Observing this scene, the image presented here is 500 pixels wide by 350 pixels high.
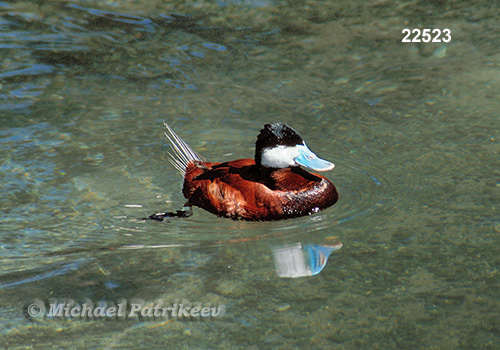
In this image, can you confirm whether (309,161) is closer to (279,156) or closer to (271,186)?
(279,156)

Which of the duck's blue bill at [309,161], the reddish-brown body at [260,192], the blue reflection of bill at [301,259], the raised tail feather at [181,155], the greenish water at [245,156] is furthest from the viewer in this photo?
the raised tail feather at [181,155]

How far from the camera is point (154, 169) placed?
6.23 m

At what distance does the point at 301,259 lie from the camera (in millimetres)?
4574

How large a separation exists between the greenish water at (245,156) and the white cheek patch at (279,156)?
1.50ft

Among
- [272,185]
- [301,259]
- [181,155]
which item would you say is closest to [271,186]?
[272,185]

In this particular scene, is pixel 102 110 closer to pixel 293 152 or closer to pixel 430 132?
pixel 293 152

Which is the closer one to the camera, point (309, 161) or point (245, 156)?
point (309, 161)

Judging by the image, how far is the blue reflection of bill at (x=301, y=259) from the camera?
14.4 ft

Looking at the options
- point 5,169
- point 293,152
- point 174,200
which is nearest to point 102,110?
Result: point 5,169

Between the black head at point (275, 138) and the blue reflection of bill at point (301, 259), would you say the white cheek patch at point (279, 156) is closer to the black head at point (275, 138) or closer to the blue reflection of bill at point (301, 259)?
the black head at point (275, 138)

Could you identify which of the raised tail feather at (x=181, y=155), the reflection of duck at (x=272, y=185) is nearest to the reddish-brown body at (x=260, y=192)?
the reflection of duck at (x=272, y=185)

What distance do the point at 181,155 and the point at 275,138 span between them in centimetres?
116

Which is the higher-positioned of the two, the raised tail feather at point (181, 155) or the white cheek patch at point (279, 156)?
the white cheek patch at point (279, 156)

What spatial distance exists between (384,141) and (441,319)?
2794mm
